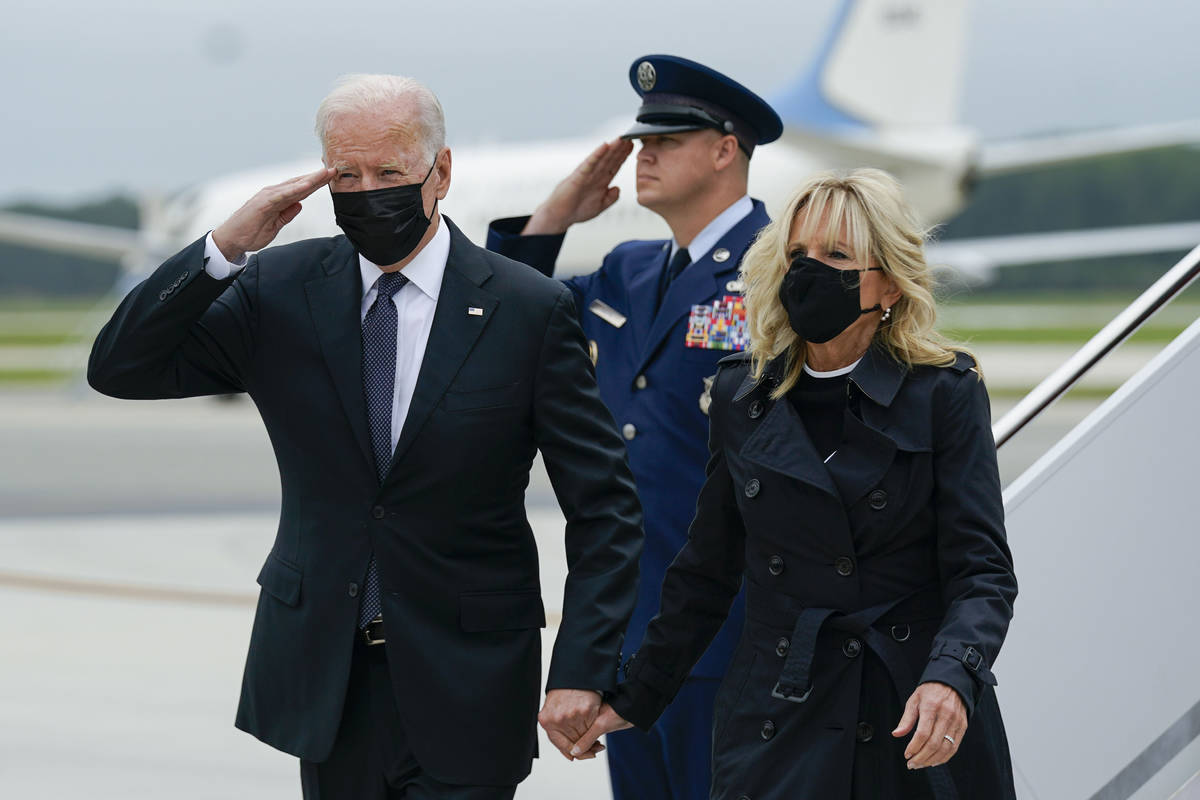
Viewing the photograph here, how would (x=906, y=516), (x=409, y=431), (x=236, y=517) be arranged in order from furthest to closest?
(x=236, y=517), (x=409, y=431), (x=906, y=516)

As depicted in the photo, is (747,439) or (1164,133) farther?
(1164,133)

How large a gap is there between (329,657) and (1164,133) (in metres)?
26.9

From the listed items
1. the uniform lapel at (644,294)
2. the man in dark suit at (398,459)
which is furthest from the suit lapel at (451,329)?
the uniform lapel at (644,294)

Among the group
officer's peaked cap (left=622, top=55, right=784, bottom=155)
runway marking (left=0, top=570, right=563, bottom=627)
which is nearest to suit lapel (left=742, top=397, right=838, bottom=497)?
officer's peaked cap (left=622, top=55, right=784, bottom=155)

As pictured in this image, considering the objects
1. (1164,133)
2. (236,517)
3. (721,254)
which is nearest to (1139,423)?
(721,254)

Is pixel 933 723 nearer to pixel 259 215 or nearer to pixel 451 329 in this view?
pixel 451 329

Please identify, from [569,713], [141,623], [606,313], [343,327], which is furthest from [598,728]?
[141,623]

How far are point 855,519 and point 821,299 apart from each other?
33 centimetres

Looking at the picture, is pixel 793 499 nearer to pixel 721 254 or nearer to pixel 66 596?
pixel 721 254

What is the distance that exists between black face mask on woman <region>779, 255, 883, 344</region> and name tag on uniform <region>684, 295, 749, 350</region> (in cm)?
92

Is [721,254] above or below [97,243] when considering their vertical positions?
below

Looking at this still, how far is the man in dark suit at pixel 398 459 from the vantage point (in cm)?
237

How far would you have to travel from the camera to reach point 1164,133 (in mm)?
26609

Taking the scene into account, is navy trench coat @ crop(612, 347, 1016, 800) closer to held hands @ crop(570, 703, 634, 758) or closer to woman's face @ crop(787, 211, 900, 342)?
woman's face @ crop(787, 211, 900, 342)
